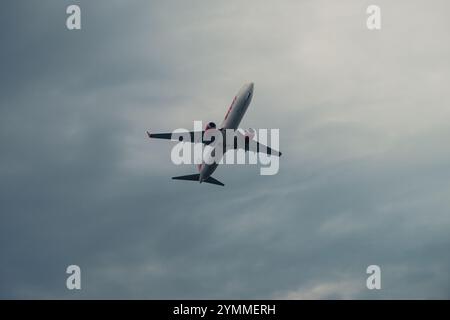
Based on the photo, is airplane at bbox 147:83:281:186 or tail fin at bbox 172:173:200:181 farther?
tail fin at bbox 172:173:200:181

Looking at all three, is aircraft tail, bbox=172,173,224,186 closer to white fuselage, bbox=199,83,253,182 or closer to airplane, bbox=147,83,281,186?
airplane, bbox=147,83,281,186

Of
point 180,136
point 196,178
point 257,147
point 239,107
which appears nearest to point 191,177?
point 196,178

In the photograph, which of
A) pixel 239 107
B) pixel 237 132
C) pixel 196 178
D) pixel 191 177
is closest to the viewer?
pixel 239 107

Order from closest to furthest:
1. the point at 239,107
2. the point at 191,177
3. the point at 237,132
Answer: the point at 239,107, the point at 237,132, the point at 191,177

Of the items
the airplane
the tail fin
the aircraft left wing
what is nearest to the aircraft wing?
the airplane

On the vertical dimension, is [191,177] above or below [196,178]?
above

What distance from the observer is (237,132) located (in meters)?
157

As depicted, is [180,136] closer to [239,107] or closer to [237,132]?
[237,132]

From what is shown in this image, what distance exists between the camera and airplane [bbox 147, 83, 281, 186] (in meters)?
145

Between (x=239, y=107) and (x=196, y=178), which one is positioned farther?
(x=196, y=178)
